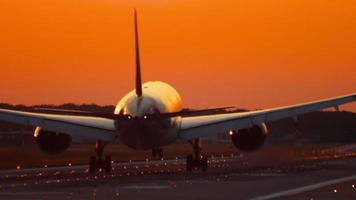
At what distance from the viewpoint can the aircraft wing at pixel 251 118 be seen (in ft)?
165

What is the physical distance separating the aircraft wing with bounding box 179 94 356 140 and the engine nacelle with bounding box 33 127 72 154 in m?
6.55

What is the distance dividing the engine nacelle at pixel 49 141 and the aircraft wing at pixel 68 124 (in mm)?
1096

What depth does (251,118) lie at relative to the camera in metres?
50.1

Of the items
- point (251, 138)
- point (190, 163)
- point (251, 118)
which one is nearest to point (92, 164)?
point (190, 163)

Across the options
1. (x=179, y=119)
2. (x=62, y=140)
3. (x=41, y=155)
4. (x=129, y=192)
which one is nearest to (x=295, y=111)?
(x=179, y=119)

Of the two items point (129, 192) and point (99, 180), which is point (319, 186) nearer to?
point (129, 192)

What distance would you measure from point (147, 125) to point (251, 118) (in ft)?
18.1

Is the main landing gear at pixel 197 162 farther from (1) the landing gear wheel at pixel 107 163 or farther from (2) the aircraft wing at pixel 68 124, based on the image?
(2) the aircraft wing at pixel 68 124

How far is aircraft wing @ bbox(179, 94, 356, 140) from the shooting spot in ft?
165

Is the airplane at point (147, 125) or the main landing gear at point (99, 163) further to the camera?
the main landing gear at point (99, 163)

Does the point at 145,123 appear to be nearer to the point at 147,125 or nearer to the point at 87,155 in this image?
the point at 147,125

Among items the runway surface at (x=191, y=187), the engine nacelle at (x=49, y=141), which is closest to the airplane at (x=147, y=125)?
the engine nacelle at (x=49, y=141)

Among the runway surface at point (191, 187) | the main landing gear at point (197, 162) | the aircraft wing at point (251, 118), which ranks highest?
the aircraft wing at point (251, 118)

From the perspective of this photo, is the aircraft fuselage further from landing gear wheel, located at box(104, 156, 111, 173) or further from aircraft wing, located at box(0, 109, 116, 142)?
landing gear wheel, located at box(104, 156, 111, 173)
